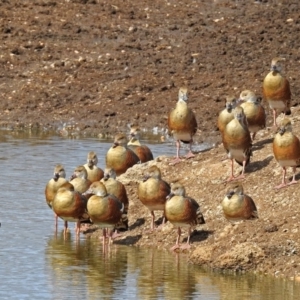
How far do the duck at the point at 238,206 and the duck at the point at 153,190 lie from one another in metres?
0.89

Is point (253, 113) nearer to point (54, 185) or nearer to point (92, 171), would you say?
point (92, 171)

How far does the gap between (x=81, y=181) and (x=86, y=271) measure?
271 centimetres

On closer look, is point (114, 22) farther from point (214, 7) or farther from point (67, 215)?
point (67, 215)

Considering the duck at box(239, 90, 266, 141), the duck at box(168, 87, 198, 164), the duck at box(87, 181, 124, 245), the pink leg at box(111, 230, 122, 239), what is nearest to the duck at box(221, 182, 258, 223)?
the duck at box(87, 181, 124, 245)

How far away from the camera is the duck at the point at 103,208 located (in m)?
15.6

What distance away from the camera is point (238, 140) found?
1673 centimetres

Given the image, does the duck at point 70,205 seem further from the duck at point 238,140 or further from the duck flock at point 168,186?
the duck at point 238,140

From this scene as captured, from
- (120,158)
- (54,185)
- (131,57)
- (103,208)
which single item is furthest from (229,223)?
(131,57)

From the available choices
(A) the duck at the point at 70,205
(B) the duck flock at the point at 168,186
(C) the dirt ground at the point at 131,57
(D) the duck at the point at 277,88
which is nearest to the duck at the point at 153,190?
(B) the duck flock at the point at 168,186

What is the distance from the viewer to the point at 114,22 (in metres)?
29.8

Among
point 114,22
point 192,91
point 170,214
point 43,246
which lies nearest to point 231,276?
point 170,214

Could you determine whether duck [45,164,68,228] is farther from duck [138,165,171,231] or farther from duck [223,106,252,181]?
duck [223,106,252,181]

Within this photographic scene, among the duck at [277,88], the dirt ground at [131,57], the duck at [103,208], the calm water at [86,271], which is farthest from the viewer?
the dirt ground at [131,57]

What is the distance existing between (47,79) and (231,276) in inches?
529
